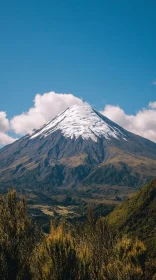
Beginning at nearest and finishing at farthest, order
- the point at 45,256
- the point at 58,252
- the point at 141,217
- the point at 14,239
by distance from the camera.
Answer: the point at 58,252, the point at 45,256, the point at 14,239, the point at 141,217

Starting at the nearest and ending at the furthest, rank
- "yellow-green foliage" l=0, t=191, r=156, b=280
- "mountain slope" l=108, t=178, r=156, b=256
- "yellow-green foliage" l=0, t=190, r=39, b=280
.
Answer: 1. "yellow-green foliage" l=0, t=191, r=156, b=280
2. "yellow-green foliage" l=0, t=190, r=39, b=280
3. "mountain slope" l=108, t=178, r=156, b=256

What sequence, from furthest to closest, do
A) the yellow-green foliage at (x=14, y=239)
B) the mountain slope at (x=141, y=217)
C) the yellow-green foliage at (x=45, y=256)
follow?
the mountain slope at (x=141, y=217)
the yellow-green foliage at (x=14, y=239)
the yellow-green foliage at (x=45, y=256)

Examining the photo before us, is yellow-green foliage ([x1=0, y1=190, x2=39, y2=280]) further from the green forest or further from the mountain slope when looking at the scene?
the mountain slope

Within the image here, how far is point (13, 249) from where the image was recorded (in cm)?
4088

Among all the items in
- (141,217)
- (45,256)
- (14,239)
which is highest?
(14,239)

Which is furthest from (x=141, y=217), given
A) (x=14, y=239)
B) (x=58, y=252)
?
(x=58, y=252)

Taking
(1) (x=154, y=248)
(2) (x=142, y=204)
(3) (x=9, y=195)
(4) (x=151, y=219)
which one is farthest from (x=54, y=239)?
(2) (x=142, y=204)

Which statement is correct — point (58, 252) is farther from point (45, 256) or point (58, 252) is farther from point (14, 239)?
point (14, 239)

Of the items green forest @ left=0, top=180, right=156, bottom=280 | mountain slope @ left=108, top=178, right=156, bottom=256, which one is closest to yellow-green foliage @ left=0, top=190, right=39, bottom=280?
green forest @ left=0, top=180, right=156, bottom=280

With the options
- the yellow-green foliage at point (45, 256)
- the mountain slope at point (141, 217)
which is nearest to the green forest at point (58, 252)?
the yellow-green foliage at point (45, 256)

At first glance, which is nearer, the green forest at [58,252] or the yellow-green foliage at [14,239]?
the green forest at [58,252]

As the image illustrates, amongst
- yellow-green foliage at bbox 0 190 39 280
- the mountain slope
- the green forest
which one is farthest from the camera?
the mountain slope

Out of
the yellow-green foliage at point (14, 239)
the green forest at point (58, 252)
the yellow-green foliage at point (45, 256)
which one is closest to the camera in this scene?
the yellow-green foliage at point (45, 256)

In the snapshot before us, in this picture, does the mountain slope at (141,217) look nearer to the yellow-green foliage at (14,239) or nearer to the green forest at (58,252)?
the green forest at (58,252)
